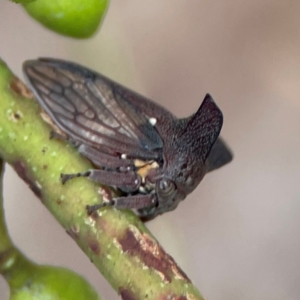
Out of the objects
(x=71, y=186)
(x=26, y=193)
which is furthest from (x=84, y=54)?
(x=71, y=186)

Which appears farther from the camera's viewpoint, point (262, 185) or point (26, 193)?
point (262, 185)

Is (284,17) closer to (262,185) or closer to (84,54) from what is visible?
(262,185)

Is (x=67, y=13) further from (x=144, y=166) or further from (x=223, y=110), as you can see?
(x=223, y=110)

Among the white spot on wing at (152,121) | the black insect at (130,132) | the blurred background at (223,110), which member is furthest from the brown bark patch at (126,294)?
the blurred background at (223,110)

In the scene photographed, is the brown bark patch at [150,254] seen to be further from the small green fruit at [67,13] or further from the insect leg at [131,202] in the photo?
the small green fruit at [67,13]

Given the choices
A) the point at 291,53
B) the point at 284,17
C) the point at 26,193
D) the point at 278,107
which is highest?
the point at 26,193
